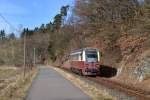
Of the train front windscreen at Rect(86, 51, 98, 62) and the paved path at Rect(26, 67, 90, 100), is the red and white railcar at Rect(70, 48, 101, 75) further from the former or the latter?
the paved path at Rect(26, 67, 90, 100)

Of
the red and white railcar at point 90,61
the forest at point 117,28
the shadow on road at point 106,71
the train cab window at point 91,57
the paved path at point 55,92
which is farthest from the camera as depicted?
the shadow on road at point 106,71

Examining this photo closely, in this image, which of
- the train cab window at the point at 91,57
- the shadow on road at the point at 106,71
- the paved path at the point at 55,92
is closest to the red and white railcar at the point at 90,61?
the train cab window at the point at 91,57

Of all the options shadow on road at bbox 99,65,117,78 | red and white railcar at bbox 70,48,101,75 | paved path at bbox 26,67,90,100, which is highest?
red and white railcar at bbox 70,48,101,75

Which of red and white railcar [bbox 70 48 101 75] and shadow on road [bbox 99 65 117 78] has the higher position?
red and white railcar [bbox 70 48 101 75]

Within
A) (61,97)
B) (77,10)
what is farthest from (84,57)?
(61,97)

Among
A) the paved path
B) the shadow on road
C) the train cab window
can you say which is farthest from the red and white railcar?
the paved path

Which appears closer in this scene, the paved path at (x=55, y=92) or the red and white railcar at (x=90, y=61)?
the paved path at (x=55, y=92)

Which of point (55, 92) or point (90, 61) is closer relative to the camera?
point (55, 92)

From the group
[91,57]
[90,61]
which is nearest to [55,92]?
[90,61]

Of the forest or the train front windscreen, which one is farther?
the train front windscreen

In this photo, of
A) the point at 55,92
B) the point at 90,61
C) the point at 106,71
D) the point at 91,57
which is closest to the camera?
the point at 55,92

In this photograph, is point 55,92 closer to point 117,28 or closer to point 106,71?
point 117,28

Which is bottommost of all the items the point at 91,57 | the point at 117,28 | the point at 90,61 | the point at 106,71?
the point at 106,71

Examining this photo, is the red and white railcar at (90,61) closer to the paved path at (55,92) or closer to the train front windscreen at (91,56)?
the train front windscreen at (91,56)
